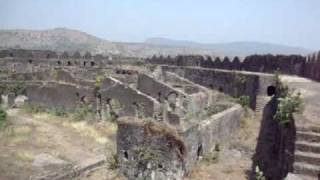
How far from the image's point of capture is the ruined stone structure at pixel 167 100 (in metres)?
12.0

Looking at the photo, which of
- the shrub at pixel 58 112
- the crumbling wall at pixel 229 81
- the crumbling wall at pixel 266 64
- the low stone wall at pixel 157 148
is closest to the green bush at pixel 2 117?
the shrub at pixel 58 112

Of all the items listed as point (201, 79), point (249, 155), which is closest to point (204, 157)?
point (249, 155)

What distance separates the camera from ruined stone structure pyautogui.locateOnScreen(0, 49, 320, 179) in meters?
12.0

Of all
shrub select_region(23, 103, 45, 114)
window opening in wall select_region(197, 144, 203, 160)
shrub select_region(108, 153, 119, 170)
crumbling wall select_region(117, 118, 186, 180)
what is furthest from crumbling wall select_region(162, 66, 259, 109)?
crumbling wall select_region(117, 118, 186, 180)

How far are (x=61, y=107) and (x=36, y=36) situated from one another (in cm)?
9719

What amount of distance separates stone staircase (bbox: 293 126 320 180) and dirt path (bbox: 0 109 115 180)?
9.03 meters

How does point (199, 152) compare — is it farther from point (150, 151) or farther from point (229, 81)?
point (229, 81)

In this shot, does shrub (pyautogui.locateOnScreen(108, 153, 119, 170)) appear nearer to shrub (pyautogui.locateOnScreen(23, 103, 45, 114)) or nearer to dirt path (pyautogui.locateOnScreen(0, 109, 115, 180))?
dirt path (pyautogui.locateOnScreen(0, 109, 115, 180))

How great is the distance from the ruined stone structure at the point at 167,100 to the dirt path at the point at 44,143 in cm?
155

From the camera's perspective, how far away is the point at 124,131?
41.3 ft

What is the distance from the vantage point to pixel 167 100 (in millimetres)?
23094

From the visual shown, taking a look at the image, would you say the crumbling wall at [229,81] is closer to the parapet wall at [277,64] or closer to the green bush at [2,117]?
the parapet wall at [277,64]

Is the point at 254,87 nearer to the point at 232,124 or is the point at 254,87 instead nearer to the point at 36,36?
the point at 232,124

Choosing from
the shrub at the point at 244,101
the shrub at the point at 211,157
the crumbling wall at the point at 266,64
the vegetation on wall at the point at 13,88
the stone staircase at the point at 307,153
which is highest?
the crumbling wall at the point at 266,64
